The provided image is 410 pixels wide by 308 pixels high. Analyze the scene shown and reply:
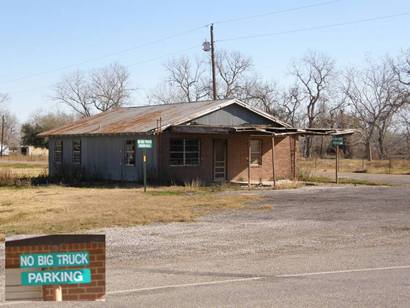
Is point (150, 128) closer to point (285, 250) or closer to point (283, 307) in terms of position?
point (285, 250)

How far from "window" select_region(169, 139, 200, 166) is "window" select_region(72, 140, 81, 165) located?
24.7 feet

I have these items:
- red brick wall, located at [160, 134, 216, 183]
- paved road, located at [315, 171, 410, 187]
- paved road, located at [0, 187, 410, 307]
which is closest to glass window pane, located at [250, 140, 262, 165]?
red brick wall, located at [160, 134, 216, 183]

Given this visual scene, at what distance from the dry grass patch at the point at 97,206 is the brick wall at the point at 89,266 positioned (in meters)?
9.67

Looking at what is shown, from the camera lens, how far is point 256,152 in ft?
108

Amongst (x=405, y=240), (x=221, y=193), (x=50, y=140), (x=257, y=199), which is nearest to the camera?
(x=405, y=240)

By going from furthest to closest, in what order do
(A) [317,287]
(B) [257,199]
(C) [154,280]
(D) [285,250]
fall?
(B) [257,199] → (D) [285,250] → (C) [154,280] → (A) [317,287]

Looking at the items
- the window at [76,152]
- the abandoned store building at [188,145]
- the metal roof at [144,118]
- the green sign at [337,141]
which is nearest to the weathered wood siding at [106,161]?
the abandoned store building at [188,145]

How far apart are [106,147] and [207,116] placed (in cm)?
561

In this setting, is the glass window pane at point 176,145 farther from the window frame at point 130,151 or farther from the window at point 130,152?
the window at point 130,152

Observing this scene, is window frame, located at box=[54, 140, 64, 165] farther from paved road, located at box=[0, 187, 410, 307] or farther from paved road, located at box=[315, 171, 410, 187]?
paved road, located at box=[0, 187, 410, 307]

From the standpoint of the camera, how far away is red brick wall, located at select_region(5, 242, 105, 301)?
13.2 ft

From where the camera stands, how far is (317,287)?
26.0 feet

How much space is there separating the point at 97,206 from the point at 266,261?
398 inches

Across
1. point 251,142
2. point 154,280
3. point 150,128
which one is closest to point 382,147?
point 251,142
